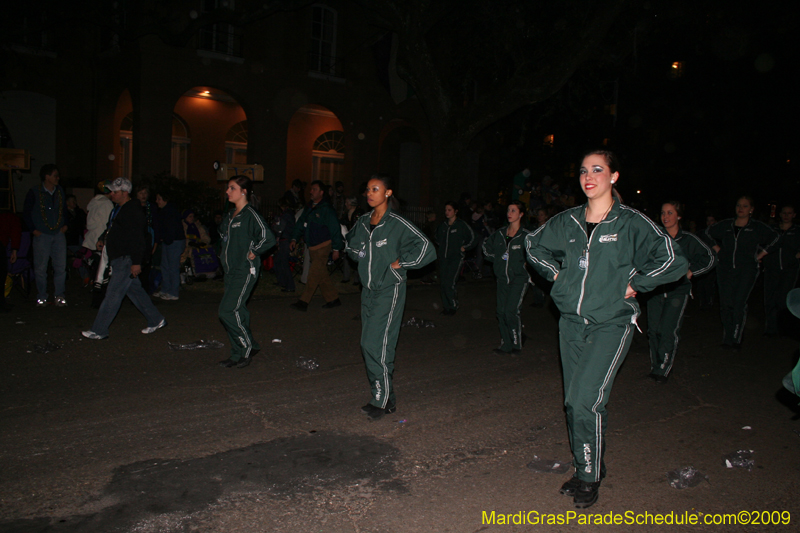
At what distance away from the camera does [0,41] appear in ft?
52.0

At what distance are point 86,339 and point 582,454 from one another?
6293 millimetres

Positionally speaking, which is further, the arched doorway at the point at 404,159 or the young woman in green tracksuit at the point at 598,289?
the arched doorway at the point at 404,159

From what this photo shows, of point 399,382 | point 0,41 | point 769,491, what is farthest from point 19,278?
point 769,491

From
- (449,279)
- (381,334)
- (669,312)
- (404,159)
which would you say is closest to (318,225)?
(449,279)

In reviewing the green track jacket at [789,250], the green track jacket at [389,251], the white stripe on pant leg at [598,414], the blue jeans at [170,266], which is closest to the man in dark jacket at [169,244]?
the blue jeans at [170,266]

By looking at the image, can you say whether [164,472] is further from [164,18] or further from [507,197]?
[507,197]

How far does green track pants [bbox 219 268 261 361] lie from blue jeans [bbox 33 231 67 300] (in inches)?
178

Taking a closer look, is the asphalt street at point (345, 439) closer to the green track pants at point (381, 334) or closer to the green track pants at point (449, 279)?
the green track pants at point (381, 334)

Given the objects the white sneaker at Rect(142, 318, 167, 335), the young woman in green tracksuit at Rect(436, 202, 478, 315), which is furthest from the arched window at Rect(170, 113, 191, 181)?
the white sneaker at Rect(142, 318, 167, 335)

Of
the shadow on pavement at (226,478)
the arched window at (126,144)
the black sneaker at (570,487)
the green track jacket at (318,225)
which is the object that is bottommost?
the shadow on pavement at (226,478)

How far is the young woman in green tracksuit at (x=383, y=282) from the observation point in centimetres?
518

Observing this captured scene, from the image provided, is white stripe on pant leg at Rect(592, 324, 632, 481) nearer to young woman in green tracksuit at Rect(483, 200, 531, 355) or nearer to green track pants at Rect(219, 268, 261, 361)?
young woman in green tracksuit at Rect(483, 200, 531, 355)

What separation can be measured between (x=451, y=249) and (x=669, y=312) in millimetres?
4149

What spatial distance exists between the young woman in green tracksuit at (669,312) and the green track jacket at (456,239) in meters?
3.63
